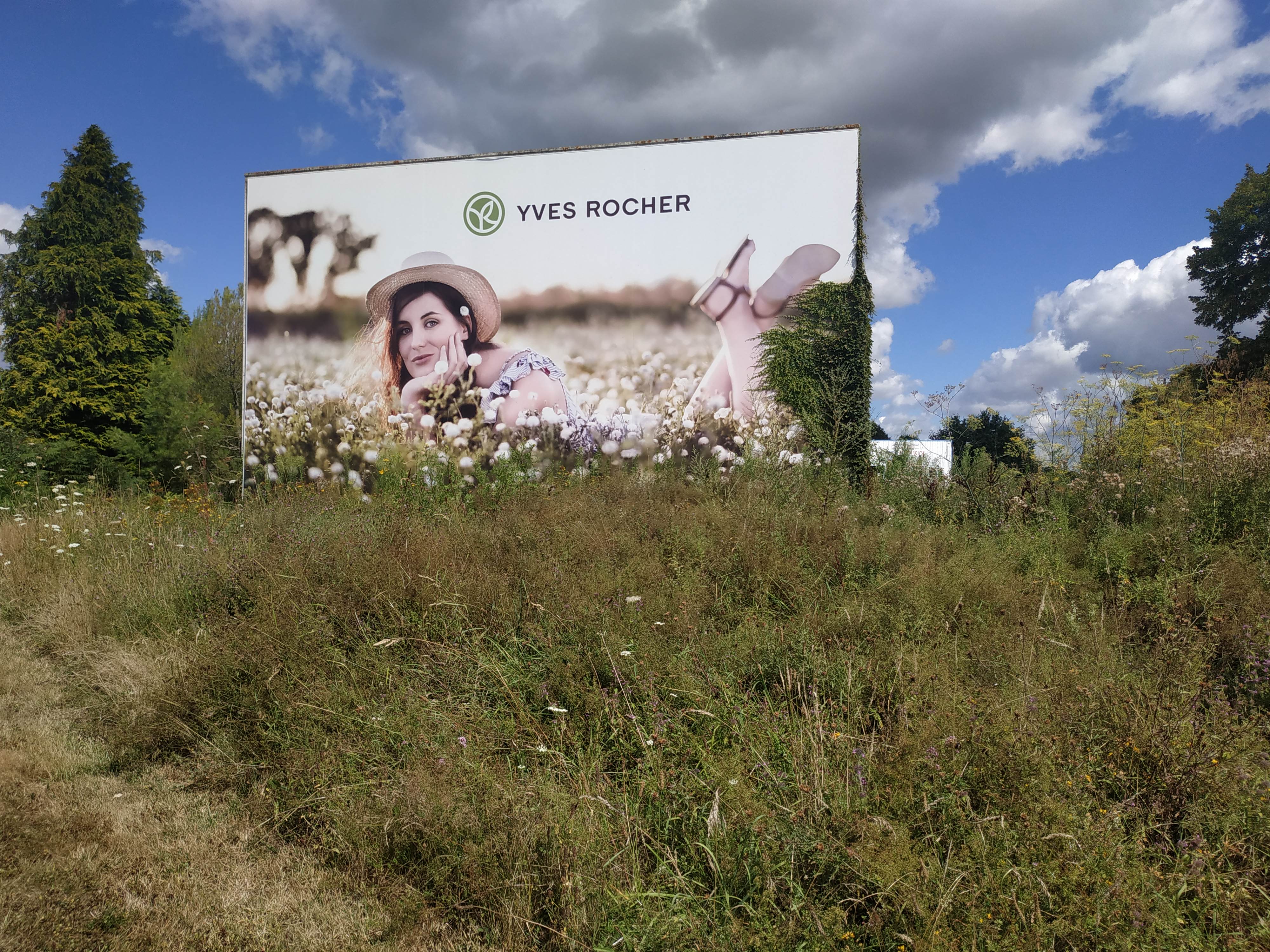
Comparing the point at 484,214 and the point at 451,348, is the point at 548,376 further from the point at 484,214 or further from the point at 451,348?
the point at 484,214

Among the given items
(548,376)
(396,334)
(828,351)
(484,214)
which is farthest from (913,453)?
(396,334)

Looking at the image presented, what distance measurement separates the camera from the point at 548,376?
13039 mm

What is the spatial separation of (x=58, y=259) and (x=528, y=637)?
3152cm

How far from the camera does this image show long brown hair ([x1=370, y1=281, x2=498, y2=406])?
44.7ft

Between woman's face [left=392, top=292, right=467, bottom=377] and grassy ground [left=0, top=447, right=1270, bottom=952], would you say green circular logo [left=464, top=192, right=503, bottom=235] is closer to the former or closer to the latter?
woman's face [left=392, top=292, right=467, bottom=377]

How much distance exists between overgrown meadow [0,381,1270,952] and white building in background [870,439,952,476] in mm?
2687

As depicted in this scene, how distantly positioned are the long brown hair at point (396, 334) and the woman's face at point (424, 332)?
0.05m

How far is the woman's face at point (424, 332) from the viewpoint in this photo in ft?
44.9

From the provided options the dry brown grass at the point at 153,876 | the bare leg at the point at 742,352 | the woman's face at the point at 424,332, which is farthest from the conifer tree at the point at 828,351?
the dry brown grass at the point at 153,876

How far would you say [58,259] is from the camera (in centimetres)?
2583

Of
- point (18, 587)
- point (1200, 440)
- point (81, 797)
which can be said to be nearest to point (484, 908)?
point (81, 797)

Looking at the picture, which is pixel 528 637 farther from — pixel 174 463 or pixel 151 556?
pixel 174 463

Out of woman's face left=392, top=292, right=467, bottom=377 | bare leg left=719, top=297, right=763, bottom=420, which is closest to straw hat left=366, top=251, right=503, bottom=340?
woman's face left=392, top=292, right=467, bottom=377

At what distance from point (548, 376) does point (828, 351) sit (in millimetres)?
5135
